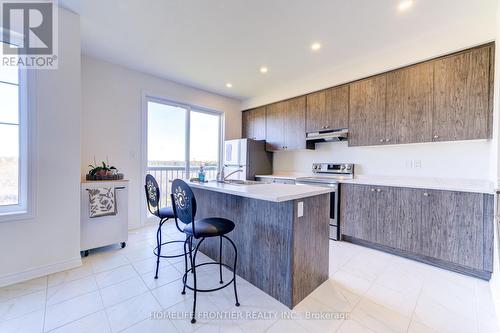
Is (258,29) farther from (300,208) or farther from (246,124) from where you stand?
(246,124)

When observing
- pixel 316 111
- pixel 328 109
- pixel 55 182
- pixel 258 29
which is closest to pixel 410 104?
pixel 328 109

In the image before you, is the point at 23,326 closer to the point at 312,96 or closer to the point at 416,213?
the point at 416,213

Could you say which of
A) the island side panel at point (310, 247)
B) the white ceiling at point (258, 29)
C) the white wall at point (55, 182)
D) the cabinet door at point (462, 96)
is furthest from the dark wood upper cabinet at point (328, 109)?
the white wall at point (55, 182)

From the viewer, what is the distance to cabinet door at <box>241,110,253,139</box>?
502cm

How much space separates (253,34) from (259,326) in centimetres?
294

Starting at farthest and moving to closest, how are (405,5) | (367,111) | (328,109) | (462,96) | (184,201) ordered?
1. (328,109)
2. (367,111)
3. (462,96)
4. (405,5)
5. (184,201)

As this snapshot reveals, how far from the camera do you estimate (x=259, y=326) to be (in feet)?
4.83

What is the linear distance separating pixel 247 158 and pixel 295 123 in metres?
1.19

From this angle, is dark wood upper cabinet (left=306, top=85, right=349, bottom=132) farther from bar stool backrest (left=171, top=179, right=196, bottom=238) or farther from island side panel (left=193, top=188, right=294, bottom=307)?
bar stool backrest (left=171, top=179, right=196, bottom=238)

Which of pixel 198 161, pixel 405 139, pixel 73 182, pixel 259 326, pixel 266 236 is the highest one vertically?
pixel 405 139

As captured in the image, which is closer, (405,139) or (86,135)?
(405,139)

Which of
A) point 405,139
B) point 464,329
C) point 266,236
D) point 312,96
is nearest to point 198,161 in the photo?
point 312,96

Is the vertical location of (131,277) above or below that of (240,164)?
below

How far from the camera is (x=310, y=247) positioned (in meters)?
1.82
